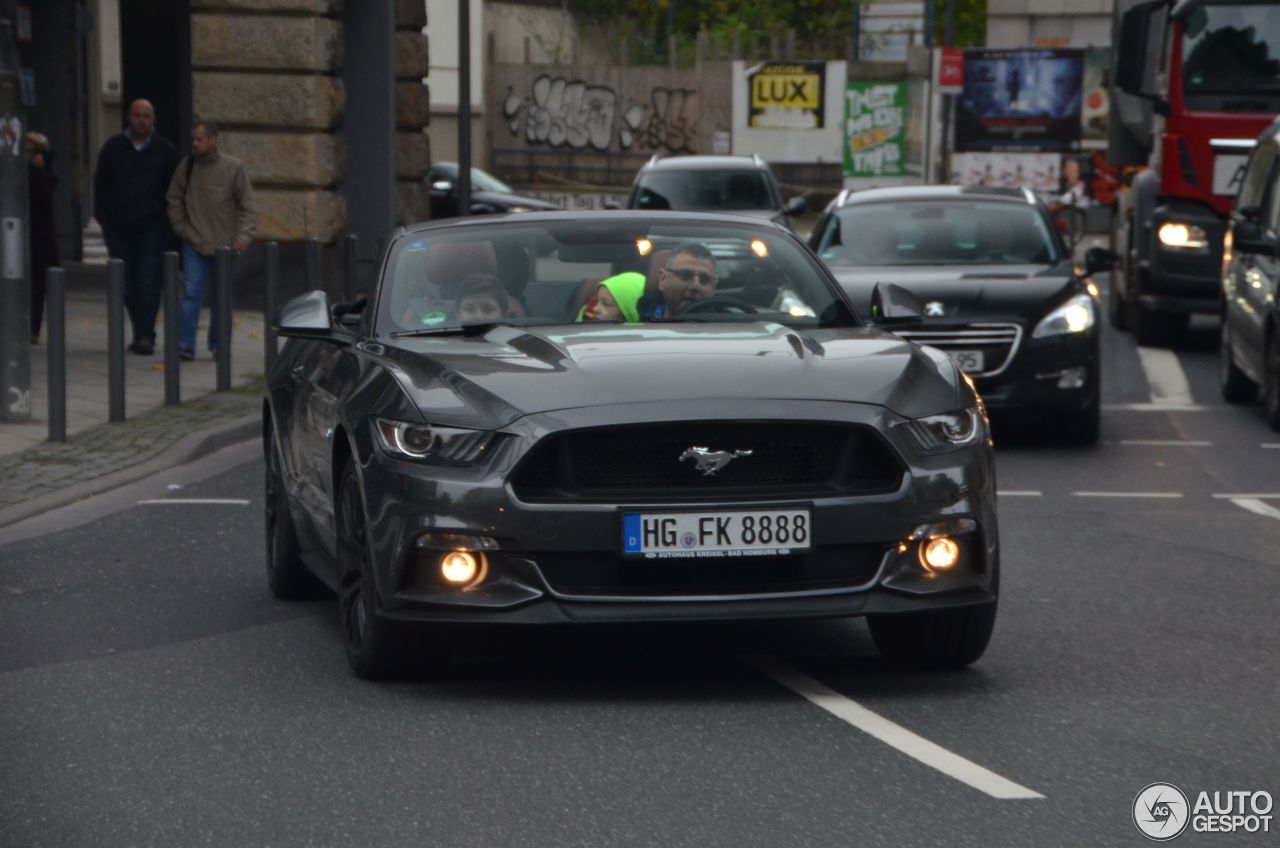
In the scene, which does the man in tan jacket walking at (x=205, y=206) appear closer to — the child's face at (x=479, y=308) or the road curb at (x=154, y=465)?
the road curb at (x=154, y=465)

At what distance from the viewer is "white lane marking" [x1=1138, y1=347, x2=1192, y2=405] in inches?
653

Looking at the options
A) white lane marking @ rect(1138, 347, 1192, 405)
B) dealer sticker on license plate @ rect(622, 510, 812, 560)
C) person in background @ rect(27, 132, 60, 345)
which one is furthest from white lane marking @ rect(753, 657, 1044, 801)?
person in background @ rect(27, 132, 60, 345)

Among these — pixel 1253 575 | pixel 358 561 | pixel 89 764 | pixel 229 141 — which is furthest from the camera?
pixel 229 141

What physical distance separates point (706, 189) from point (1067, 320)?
48.6ft

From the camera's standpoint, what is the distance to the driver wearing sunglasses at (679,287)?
7.59m

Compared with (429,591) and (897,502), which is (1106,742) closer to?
(897,502)

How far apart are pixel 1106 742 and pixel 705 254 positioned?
2.45 metres

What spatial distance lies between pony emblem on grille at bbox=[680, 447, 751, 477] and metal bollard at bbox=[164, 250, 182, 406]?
8.75 meters

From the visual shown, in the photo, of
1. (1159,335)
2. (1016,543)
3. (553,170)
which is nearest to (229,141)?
(1159,335)

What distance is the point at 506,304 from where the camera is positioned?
7.51 meters

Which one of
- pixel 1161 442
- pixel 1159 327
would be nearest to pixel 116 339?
pixel 1161 442


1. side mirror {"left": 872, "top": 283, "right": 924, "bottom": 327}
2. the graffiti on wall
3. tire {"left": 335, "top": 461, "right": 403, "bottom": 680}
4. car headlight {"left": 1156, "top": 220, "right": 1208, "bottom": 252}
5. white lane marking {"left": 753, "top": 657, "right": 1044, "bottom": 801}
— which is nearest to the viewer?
white lane marking {"left": 753, "top": 657, "right": 1044, "bottom": 801}

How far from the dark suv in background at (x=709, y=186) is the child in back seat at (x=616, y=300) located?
20.0 metres

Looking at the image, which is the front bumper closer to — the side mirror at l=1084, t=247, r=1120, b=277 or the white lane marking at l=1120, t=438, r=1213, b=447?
the white lane marking at l=1120, t=438, r=1213, b=447
